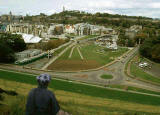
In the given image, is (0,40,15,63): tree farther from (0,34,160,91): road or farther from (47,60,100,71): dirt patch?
(47,60,100,71): dirt patch

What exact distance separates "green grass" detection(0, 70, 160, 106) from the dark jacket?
14942 millimetres

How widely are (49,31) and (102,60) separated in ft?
155

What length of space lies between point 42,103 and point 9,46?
3216 centimetres

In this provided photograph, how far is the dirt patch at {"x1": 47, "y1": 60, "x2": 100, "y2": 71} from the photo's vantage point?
27808mm

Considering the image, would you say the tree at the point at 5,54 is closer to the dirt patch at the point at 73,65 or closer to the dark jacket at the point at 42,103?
the dirt patch at the point at 73,65

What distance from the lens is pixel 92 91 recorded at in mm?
19062

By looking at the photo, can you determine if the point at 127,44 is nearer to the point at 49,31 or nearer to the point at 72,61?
the point at 72,61

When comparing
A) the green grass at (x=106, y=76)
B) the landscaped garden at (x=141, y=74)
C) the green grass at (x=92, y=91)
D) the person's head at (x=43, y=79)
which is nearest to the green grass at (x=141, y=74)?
the landscaped garden at (x=141, y=74)

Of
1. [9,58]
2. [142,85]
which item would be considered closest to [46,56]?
[9,58]

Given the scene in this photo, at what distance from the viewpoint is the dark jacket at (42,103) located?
3.33m

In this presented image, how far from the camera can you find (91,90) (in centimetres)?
1934

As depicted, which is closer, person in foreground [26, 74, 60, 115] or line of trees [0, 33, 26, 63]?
person in foreground [26, 74, 60, 115]

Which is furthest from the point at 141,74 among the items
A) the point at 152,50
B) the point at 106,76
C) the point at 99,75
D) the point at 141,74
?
the point at 152,50

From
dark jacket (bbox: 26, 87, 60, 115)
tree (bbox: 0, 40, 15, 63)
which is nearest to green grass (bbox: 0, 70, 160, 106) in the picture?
tree (bbox: 0, 40, 15, 63)
